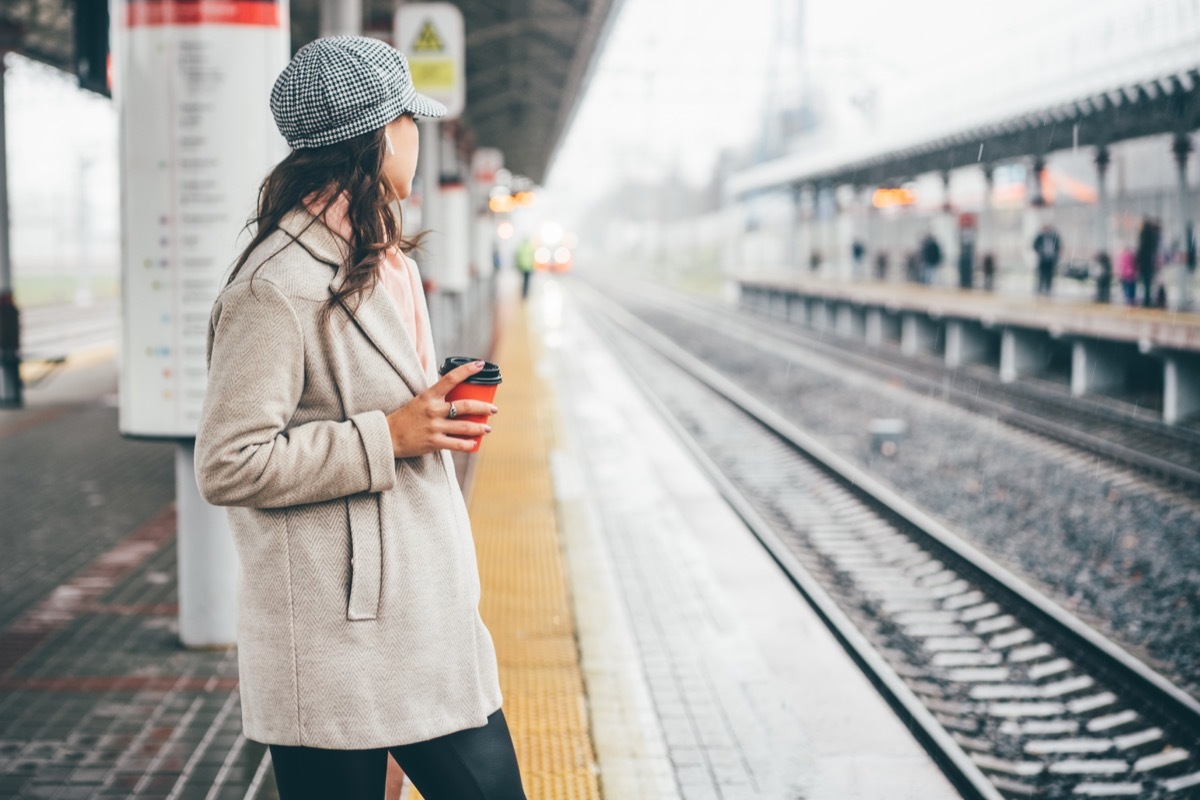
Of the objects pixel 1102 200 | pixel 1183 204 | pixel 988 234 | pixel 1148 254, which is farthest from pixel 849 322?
pixel 1183 204

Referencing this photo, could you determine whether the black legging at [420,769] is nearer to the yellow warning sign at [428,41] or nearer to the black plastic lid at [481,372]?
the black plastic lid at [481,372]

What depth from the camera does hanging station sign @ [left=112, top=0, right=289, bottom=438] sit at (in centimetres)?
466

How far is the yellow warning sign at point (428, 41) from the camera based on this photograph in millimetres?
10945

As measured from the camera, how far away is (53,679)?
4980 mm

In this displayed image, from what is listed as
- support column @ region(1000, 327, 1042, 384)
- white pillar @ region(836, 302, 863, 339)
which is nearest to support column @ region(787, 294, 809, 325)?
white pillar @ region(836, 302, 863, 339)

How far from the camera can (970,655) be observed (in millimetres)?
6031

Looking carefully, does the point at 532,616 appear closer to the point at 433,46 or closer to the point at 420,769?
the point at 420,769

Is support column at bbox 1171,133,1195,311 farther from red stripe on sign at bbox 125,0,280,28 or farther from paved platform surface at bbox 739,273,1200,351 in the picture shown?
red stripe on sign at bbox 125,0,280,28

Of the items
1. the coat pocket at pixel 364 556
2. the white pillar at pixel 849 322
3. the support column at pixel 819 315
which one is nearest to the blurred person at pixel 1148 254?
the white pillar at pixel 849 322

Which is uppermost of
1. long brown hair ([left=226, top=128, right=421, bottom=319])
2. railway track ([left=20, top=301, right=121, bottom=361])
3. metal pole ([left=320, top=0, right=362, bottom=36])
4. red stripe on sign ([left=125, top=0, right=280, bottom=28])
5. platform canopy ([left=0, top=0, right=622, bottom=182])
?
platform canopy ([left=0, top=0, right=622, bottom=182])

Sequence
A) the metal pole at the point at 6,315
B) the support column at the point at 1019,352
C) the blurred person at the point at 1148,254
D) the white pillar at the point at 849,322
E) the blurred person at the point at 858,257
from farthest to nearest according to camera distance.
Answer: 1. the blurred person at the point at 858,257
2. the white pillar at the point at 849,322
3. the support column at the point at 1019,352
4. the blurred person at the point at 1148,254
5. the metal pole at the point at 6,315

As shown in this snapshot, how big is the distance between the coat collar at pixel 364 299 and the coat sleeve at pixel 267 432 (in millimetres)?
91

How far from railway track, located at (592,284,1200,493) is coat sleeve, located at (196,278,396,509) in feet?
30.3

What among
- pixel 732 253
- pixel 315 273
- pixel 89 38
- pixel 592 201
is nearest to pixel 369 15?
pixel 89 38
